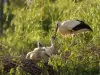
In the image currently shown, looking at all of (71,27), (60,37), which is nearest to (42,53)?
(60,37)

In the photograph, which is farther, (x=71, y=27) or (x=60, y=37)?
(x=60, y=37)

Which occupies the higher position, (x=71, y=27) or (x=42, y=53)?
(x=71, y=27)

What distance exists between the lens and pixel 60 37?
584cm

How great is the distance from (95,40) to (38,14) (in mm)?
2072

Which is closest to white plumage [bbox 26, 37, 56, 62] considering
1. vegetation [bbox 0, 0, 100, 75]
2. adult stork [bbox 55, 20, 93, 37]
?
vegetation [bbox 0, 0, 100, 75]

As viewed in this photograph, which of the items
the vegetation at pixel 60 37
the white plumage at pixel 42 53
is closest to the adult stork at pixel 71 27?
the vegetation at pixel 60 37

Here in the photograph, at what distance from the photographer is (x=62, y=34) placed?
19.1 ft

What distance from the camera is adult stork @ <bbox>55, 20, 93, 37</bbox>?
5406 mm

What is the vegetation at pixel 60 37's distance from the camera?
5.10m

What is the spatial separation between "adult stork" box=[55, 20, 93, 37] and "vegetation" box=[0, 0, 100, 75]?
0.33 feet

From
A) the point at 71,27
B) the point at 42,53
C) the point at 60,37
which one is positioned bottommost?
the point at 42,53

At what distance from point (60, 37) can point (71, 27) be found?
0.30 meters

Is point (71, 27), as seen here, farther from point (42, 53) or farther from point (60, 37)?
point (42, 53)

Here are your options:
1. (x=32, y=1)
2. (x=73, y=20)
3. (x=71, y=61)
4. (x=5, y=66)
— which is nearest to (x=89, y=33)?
(x=73, y=20)
